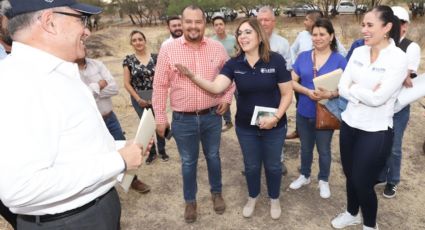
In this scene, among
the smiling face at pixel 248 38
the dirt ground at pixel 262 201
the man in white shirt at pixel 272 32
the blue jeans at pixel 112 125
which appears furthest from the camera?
the man in white shirt at pixel 272 32

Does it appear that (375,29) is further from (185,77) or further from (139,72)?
(139,72)

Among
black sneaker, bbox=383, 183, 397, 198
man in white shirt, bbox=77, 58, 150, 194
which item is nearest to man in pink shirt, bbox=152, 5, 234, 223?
man in white shirt, bbox=77, 58, 150, 194

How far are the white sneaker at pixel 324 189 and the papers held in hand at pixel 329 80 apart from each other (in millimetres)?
1223

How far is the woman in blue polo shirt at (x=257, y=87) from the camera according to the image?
299 cm

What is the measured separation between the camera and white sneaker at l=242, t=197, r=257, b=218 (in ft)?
11.6

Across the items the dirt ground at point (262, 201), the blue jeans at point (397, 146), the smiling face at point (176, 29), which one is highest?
the smiling face at point (176, 29)

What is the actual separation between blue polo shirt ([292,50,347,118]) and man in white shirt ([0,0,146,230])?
2.40m

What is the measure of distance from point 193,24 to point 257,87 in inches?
33.3

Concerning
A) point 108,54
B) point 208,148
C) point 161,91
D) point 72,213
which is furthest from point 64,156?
point 108,54

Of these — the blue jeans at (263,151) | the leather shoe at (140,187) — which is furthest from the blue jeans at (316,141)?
the leather shoe at (140,187)

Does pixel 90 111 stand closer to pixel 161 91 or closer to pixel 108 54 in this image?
pixel 161 91

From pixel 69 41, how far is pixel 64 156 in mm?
560

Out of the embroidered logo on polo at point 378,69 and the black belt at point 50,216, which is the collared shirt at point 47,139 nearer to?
the black belt at point 50,216

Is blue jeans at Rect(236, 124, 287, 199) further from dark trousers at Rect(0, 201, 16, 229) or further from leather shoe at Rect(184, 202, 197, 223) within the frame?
dark trousers at Rect(0, 201, 16, 229)
